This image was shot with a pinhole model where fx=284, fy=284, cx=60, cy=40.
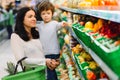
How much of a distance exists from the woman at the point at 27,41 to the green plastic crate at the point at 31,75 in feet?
0.68

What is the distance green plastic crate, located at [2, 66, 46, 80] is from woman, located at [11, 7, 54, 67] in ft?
0.68

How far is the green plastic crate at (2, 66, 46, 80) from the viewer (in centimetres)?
282

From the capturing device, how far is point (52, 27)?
4.66m

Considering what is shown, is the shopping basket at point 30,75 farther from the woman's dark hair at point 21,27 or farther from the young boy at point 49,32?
the young boy at point 49,32

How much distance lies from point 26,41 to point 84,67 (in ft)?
3.16

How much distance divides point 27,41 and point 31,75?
56 cm

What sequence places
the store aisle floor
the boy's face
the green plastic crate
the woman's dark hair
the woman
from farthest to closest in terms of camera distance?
the store aisle floor, the boy's face, the woman's dark hair, the woman, the green plastic crate

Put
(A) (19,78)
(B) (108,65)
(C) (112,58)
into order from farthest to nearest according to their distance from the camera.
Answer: (A) (19,78) → (B) (108,65) → (C) (112,58)

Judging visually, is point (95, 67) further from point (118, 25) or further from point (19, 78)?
point (19, 78)

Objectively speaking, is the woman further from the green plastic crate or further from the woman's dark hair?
the green plastic crate

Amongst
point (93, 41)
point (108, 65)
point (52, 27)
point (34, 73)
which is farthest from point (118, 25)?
point (52, 27)

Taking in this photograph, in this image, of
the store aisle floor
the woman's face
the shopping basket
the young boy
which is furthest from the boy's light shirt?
the store aisle floor

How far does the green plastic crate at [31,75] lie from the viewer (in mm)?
2820

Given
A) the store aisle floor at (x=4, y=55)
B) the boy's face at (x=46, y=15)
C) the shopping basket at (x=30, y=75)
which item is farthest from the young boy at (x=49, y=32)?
the store aisle floor at (x=4, y=55)
